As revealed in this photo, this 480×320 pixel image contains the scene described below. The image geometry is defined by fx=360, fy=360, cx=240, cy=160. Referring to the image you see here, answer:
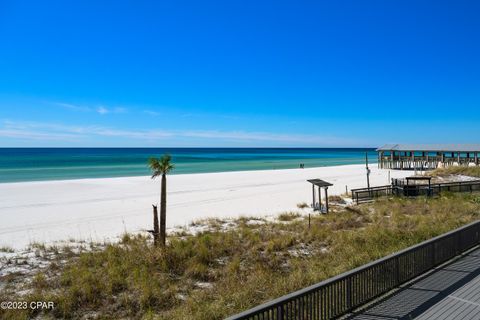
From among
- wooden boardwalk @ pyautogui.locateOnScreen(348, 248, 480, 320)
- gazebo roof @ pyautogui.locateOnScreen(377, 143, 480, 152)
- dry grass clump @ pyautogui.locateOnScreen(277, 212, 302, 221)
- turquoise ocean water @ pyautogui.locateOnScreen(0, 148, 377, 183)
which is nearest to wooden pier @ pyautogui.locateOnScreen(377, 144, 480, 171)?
gazebo roof @ pyautogui.locateOnScreen(377, 143, 480, 152)

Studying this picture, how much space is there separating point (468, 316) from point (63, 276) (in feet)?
29.2

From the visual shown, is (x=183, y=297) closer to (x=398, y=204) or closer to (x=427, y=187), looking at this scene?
(x=398, y=204)

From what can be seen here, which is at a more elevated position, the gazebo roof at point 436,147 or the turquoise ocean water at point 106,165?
the gazebo roof at point 436,147

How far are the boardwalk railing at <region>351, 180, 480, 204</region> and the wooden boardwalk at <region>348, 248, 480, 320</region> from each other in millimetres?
14211

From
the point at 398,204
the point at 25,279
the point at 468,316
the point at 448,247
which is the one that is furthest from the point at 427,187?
the point at 25,279

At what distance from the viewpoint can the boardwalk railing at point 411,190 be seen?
892 inches

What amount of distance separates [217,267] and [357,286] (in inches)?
193

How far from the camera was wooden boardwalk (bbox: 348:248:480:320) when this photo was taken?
6.00m

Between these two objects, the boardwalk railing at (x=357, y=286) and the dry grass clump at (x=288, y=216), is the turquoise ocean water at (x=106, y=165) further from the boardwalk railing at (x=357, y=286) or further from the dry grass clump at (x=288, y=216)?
the boardwalk railing at (x=357, y=286)

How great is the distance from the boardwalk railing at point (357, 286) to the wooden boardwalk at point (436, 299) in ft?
0.70

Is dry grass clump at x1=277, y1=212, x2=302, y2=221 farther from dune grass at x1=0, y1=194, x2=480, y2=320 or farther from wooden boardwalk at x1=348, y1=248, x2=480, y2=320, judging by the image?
wooden boardwalk at x1=348, y1=248, x2=480, y2=320

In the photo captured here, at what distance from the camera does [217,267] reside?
10359 mm

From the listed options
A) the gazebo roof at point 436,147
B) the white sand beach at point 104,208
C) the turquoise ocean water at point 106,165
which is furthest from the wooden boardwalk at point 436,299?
the turquoise ocean water at point 106,165

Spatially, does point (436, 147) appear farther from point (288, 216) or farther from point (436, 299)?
point (436, 299)
